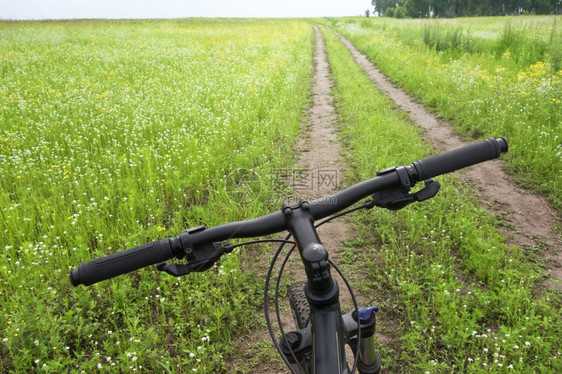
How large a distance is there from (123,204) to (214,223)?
1.39m

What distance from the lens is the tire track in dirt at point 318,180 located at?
349cm

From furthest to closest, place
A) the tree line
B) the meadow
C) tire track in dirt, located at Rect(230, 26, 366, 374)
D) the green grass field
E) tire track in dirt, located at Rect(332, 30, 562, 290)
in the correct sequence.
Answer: the tree line, the meadow, tire track in dirt, located at Rect(332, 30, 562, 290), tire track in dirt, located at Rect(230, 26, 366, 374), the green grass field

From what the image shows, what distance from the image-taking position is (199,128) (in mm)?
8477

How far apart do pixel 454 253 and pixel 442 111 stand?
21.9 ft

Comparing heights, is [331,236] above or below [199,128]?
below

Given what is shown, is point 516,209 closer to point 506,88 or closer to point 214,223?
point 214,223

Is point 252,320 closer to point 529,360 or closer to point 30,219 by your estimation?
point 529,360

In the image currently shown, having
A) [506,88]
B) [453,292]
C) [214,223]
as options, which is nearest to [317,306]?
[453,292]

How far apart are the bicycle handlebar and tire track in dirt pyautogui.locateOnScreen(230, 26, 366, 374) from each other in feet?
7.01

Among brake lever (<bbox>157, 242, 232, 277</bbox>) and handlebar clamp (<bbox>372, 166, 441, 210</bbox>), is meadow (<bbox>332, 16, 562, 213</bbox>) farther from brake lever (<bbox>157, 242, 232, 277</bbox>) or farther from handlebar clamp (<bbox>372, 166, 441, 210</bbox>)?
brake lever (<bbox>157, 242, 232, 277</bbox>)

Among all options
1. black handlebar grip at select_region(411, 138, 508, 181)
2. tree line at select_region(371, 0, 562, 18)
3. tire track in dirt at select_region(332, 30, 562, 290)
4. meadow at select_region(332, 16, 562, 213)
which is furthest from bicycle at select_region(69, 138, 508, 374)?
tree line at select_region(371, 0, 562, 18)

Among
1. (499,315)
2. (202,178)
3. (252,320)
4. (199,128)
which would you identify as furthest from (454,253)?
(199,128)

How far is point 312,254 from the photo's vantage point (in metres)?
1.23

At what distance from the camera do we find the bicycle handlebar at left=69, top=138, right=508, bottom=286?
1476 mm
